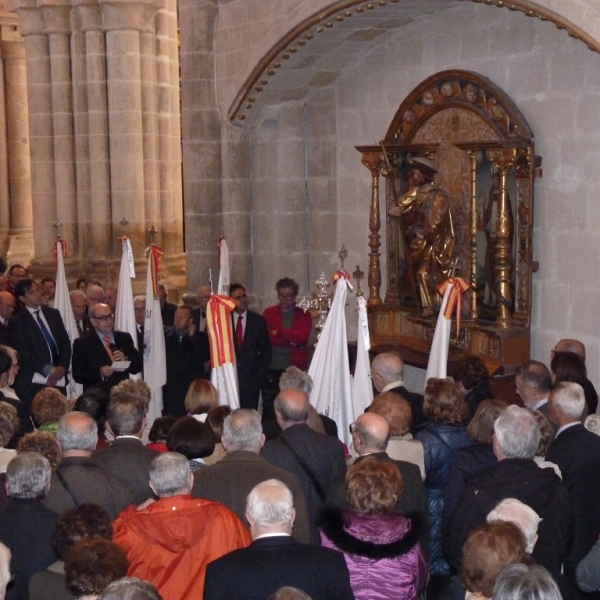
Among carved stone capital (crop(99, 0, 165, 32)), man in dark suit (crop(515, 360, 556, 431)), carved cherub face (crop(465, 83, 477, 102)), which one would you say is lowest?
man in dark suit (crop(515, 360, 556, 431))

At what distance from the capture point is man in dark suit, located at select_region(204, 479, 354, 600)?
3949 millimetres

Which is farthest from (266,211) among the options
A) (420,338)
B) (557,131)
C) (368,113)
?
(557,131)

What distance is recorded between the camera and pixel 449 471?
5.62 meters

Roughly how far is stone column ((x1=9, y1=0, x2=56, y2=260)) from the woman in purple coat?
11017 millimetres

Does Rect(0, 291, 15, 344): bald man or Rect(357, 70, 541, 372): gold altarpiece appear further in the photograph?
Rect(0, 291, 15, 344): bald man

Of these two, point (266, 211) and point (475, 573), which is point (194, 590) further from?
point (266, 211)

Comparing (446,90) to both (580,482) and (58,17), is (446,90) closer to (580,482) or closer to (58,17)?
(580,482)

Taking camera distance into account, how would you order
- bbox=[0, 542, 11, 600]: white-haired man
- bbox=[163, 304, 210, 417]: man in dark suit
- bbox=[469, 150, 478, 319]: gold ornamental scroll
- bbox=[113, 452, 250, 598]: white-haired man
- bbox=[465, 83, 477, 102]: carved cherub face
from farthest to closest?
bbox=[469, 150, 478, 319]: gold ornamental scroll → bbox=[465, 83, 477, 102]: carved cherub face → bbox=[163, 304, 210, 417]: man in dark suit → bbox=[113, 452, 250, 598]: white-haired man → bbox=[0, 542, 11, 600]: white-haired man

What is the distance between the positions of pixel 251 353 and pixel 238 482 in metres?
4.65

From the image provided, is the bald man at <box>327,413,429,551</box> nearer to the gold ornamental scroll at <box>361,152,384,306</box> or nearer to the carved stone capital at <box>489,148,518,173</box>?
the carved stone capital at <box>489,148,518,173</box>

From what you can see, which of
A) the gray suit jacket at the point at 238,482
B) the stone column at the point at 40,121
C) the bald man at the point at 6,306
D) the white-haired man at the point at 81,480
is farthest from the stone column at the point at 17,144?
the gray suit jacket at the point at 238,482

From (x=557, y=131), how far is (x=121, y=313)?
420 cm

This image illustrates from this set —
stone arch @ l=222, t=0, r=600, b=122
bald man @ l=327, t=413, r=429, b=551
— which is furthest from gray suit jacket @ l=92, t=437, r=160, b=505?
stone arch @ l=222, t=0, r=600, b=122

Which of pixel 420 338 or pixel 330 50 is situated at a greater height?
pixel 330 50
